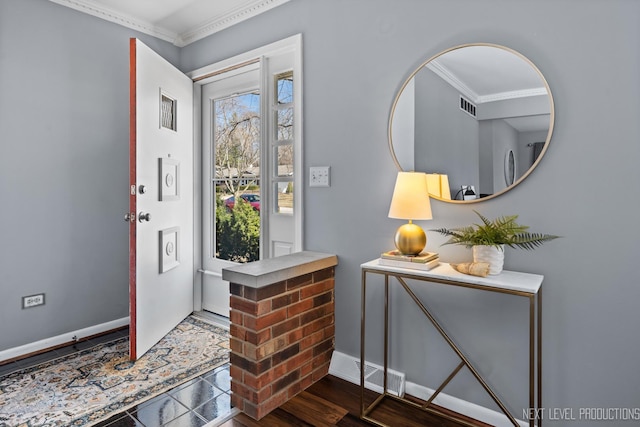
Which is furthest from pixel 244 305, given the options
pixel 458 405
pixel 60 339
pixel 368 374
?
pixel 60 339

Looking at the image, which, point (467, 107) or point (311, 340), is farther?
point (311, 340)

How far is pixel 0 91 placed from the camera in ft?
7.73

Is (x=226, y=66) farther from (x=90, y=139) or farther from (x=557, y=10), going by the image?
(x=557, y=10)

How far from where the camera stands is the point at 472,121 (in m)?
1.82

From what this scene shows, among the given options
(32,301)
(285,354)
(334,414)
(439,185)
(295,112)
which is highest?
(295,112)

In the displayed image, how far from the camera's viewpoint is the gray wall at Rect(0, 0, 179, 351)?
7.95 ft

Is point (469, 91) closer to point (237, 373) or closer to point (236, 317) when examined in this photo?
point (236, 317)

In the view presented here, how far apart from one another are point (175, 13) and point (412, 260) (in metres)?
2.60

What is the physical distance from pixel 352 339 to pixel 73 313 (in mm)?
2047

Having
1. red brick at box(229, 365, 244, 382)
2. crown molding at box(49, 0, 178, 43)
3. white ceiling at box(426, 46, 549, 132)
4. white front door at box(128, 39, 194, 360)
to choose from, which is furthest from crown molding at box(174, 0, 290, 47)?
red brick at box(229, 365, 244, 382)

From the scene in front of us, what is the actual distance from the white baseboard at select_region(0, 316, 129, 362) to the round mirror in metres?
2.51

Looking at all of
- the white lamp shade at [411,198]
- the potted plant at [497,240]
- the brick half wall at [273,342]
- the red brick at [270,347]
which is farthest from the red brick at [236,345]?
the potted plant at [497,240]

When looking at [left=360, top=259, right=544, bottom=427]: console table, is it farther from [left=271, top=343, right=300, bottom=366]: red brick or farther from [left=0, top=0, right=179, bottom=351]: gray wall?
[left=0, top=0, right=179, bottom=351]: gray wall

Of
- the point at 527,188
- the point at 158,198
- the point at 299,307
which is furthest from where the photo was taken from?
the point at 158,198
